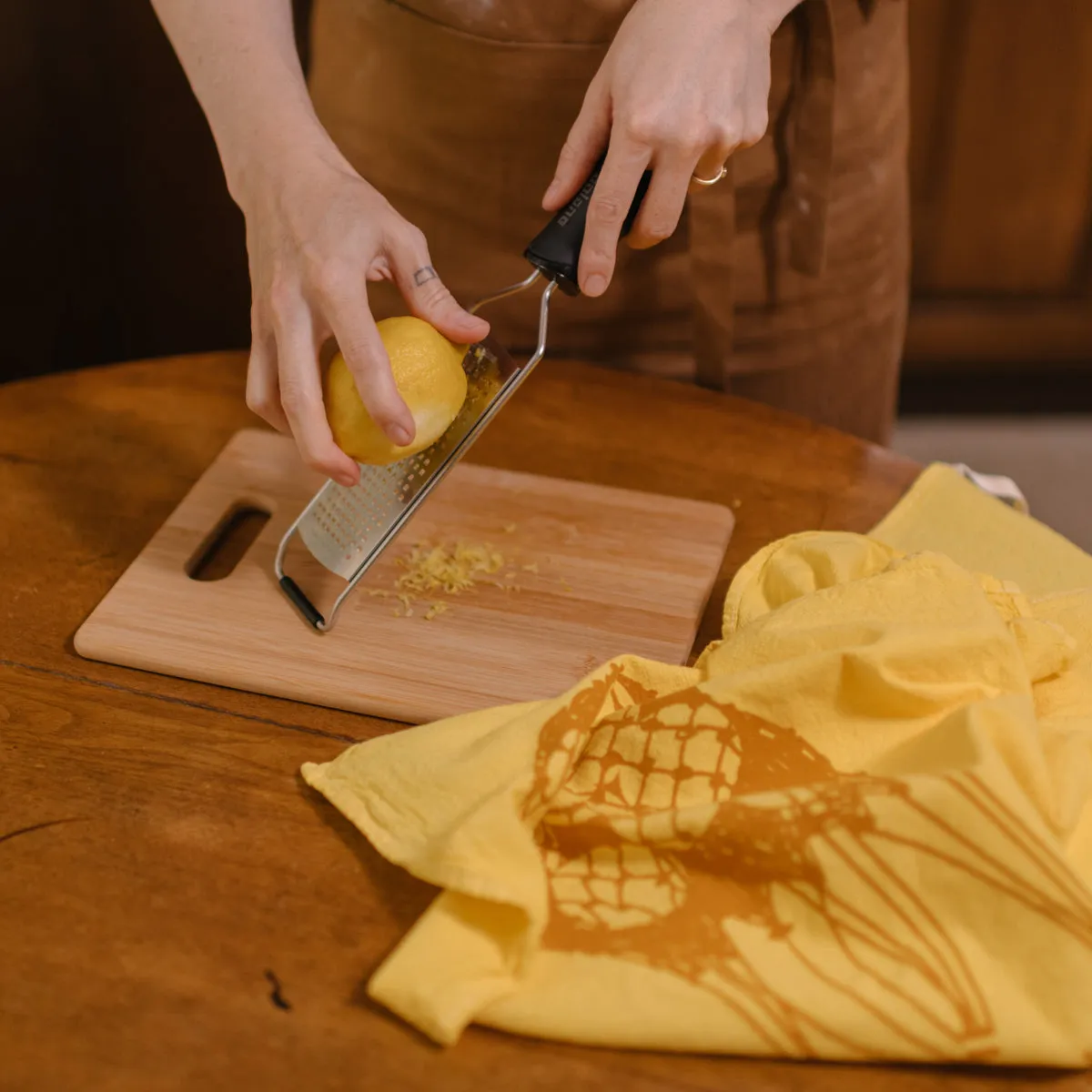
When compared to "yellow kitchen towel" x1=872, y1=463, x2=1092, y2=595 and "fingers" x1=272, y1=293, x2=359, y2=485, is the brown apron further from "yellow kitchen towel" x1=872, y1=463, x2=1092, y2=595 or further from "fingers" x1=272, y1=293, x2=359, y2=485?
"fingers" x1=272, y1=293, x2=359, y2=485

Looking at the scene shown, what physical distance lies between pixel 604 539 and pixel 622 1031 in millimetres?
484

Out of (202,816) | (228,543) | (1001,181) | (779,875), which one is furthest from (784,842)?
(1001,181)

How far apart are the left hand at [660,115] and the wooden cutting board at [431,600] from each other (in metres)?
0.24

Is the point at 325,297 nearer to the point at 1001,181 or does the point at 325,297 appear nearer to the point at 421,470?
the point at 421,470

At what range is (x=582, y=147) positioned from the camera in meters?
0.93

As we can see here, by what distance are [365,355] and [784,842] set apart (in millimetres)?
421

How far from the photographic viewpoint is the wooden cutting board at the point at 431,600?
3.01 feet

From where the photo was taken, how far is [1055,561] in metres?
1.03

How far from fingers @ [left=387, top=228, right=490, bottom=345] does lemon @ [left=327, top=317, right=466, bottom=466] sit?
10 mm

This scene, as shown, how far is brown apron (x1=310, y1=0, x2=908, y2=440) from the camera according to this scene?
3.71ft

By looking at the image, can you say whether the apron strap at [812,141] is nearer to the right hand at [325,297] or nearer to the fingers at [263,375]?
the right hand at [325,297]

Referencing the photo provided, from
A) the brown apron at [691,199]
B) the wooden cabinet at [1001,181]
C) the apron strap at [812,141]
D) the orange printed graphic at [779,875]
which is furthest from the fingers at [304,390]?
the wooden cabinet at [1001,181]

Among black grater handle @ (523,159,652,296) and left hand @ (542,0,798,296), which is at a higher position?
left hand @ (542,0,798,296)

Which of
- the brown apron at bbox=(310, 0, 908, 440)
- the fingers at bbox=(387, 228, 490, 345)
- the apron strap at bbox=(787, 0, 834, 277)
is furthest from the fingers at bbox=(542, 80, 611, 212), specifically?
the apron strap at bbox=(787, 0, 834, 277)
